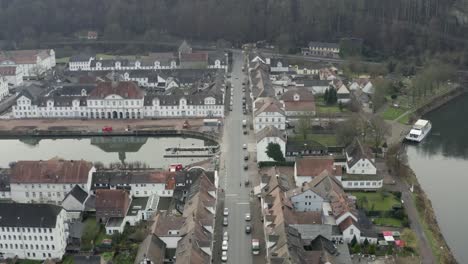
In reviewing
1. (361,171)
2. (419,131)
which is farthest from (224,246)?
(419,131)

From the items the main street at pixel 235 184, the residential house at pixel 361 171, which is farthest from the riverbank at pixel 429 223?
the main street at pixel 235 184

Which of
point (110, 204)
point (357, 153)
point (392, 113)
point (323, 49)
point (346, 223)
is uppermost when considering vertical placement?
point (323, 49)

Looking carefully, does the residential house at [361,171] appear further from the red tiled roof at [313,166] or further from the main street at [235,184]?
the main street at [235,184]

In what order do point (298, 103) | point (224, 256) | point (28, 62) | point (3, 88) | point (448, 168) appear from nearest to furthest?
point (224, 256) < point (448, 168) < point (298, 103) < point (3, 88) < point (28, 62)

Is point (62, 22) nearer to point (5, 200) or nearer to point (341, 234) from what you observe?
point (5, 200)

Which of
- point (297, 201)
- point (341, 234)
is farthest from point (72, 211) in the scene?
point (341, 234)

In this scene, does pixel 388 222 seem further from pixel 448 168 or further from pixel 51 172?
pixel 51 172
